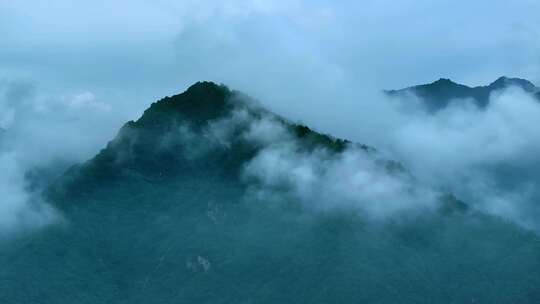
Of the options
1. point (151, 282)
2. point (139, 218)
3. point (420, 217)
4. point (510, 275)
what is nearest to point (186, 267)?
point (151, 282)

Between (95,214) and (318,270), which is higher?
(95,214)

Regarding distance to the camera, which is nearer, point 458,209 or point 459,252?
point 459,252

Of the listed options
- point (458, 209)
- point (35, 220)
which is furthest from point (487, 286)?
point (35, 220)

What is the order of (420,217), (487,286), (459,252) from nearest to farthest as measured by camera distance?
1. (487,286)
2. (459,252)
3. (420,217)

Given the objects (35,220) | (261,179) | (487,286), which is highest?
(261,179)

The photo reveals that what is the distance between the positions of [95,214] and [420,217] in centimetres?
7387

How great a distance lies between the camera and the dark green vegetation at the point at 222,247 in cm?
16600

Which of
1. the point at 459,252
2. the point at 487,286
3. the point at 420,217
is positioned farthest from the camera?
the point at 420,217

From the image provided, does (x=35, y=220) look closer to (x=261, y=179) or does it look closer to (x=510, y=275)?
(x=261, y=179)

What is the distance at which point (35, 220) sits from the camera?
7254 inches

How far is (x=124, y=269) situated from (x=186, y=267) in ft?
48.2

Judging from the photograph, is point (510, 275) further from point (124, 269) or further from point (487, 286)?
point (124, 269)

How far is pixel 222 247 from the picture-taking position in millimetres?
175500

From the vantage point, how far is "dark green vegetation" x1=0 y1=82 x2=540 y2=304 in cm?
16600
